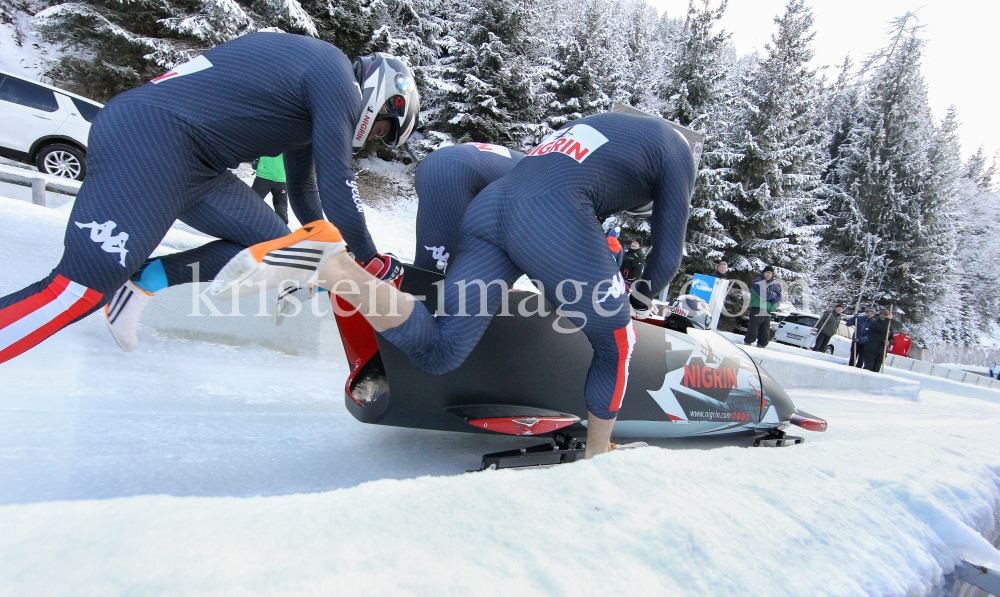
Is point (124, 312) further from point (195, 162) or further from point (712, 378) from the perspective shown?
Result: point (712, 378)

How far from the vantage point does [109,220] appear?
44.9 inches

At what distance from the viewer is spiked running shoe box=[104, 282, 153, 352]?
1502 mm

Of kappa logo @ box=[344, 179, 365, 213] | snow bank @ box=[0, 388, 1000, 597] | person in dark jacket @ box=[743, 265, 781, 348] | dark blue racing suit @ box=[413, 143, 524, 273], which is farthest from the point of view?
person in dark jacket @ box=[743, 265, 781, 348]

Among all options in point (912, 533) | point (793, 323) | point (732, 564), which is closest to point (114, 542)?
point (732, 564)

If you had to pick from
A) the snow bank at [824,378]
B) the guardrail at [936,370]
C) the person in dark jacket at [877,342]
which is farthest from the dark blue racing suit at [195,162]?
the guardrail at [936,370]

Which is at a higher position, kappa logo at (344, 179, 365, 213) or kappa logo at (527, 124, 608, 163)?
kappa logo at (527, 124, 608, 163)

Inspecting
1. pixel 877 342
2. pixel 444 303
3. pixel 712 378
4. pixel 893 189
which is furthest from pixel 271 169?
pixel 893 189

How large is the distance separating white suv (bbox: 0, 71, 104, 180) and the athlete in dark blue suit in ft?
20.5

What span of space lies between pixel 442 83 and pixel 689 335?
455 inches

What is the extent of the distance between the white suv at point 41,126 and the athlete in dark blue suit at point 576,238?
6.26 m

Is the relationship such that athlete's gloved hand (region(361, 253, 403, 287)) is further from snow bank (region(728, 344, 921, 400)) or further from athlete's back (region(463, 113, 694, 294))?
snow bank (region(728, 344, 921, 400))

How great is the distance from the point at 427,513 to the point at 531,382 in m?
1.03

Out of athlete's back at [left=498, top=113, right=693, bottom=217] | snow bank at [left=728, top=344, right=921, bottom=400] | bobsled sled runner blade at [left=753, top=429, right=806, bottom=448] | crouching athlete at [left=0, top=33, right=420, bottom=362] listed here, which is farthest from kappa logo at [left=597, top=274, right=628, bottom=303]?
snow bank at [left=728, top=344, right=921, bottom=400]

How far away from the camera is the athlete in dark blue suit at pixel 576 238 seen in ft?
4.63
